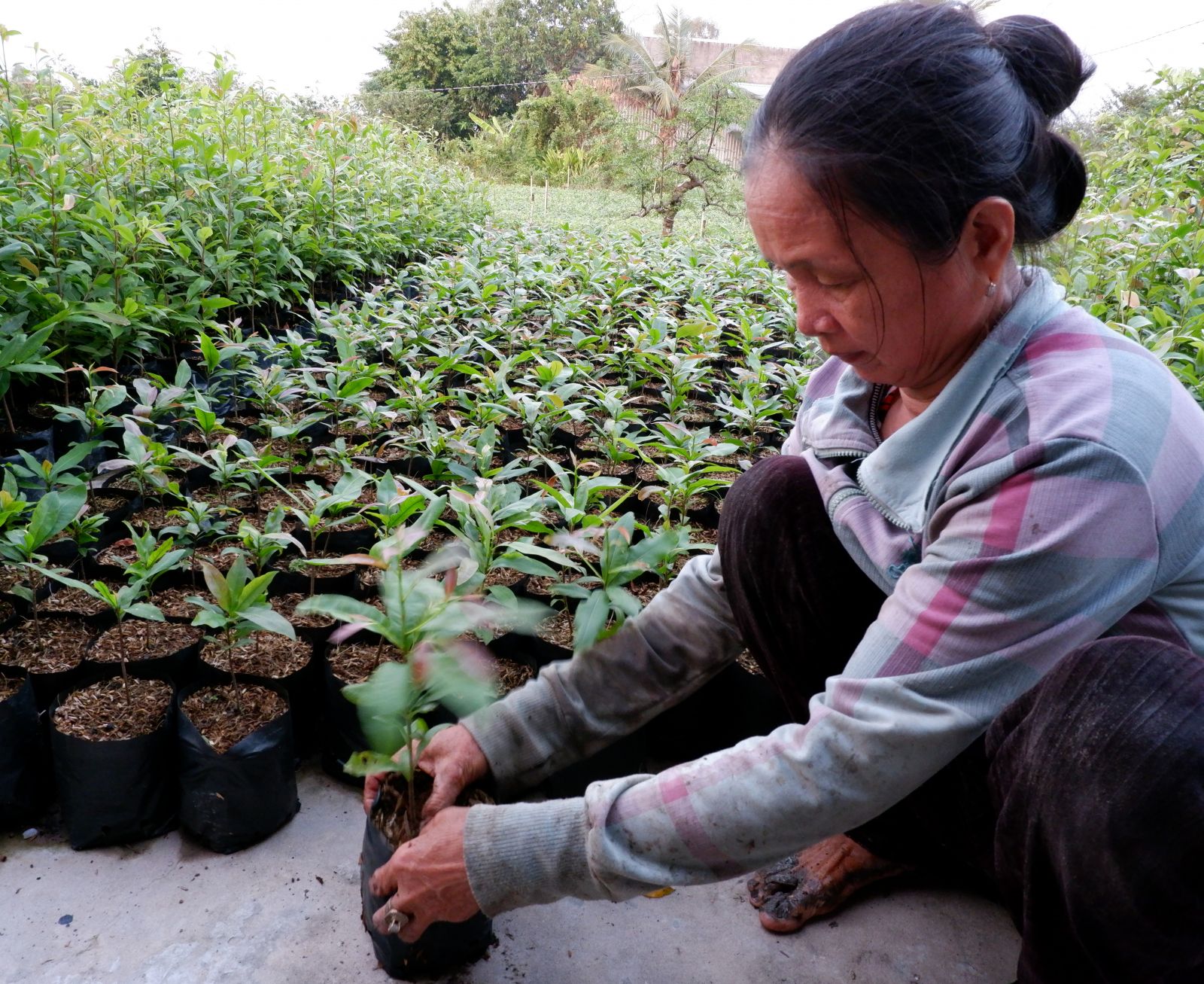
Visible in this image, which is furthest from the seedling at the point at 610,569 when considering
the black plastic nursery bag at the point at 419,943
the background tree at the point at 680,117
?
the background tree at the point at 680,117

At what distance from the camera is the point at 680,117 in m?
15.3

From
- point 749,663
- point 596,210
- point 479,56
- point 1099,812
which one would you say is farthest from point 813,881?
point 479,56

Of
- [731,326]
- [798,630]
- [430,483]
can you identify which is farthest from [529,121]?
[798,630]

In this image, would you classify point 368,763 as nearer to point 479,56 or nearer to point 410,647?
point 410,647

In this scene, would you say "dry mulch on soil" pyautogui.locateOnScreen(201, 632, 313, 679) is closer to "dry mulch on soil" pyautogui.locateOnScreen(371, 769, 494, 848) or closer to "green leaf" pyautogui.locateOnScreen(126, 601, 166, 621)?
"green leaf" pyautogui.locateOnScreen(126, 601, 166, 621)

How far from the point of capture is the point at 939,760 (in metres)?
0.98

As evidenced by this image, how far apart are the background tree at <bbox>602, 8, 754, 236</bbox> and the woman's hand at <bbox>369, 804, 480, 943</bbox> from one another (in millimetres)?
14282

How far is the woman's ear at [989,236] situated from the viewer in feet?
3.14

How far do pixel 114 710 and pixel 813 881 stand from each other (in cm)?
125

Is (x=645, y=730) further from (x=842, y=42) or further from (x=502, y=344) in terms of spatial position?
(x=502, y=344)

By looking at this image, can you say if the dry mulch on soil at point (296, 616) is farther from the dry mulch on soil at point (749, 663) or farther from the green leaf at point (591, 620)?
the dry mulch on soil at point (749, 663)

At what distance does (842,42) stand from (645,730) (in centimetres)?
127

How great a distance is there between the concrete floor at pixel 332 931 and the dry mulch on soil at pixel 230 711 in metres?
0.20

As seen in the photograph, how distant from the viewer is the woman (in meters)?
0.89
